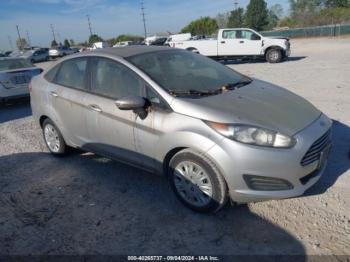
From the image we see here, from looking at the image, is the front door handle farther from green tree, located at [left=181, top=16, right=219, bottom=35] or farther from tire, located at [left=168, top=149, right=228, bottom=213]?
green tree, located at [left=181, top=16, right=219, bottom=35]

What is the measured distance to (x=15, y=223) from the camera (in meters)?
3.57

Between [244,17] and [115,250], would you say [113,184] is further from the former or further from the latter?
[244,17]

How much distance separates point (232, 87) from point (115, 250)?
2166mm

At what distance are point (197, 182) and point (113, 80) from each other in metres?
1.61

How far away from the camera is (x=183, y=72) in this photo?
402 centimetres

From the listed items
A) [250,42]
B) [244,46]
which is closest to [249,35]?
[250,42]

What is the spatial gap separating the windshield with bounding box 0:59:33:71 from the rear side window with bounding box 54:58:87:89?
224 inches

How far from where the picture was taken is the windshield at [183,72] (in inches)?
146

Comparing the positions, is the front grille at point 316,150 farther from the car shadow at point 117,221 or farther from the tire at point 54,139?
the tire at point 54,139

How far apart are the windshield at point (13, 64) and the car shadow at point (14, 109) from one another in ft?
3.21

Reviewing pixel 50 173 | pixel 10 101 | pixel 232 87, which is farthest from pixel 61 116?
pixel 10 101

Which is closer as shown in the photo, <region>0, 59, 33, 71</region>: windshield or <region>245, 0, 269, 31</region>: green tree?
<region>0, 59, 33, 71</region>: windshield

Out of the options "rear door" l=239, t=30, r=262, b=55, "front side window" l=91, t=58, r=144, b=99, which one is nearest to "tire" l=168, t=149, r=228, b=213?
"front side window" l=91, t=58, r=144, b=99

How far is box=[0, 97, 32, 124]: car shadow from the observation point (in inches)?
340
